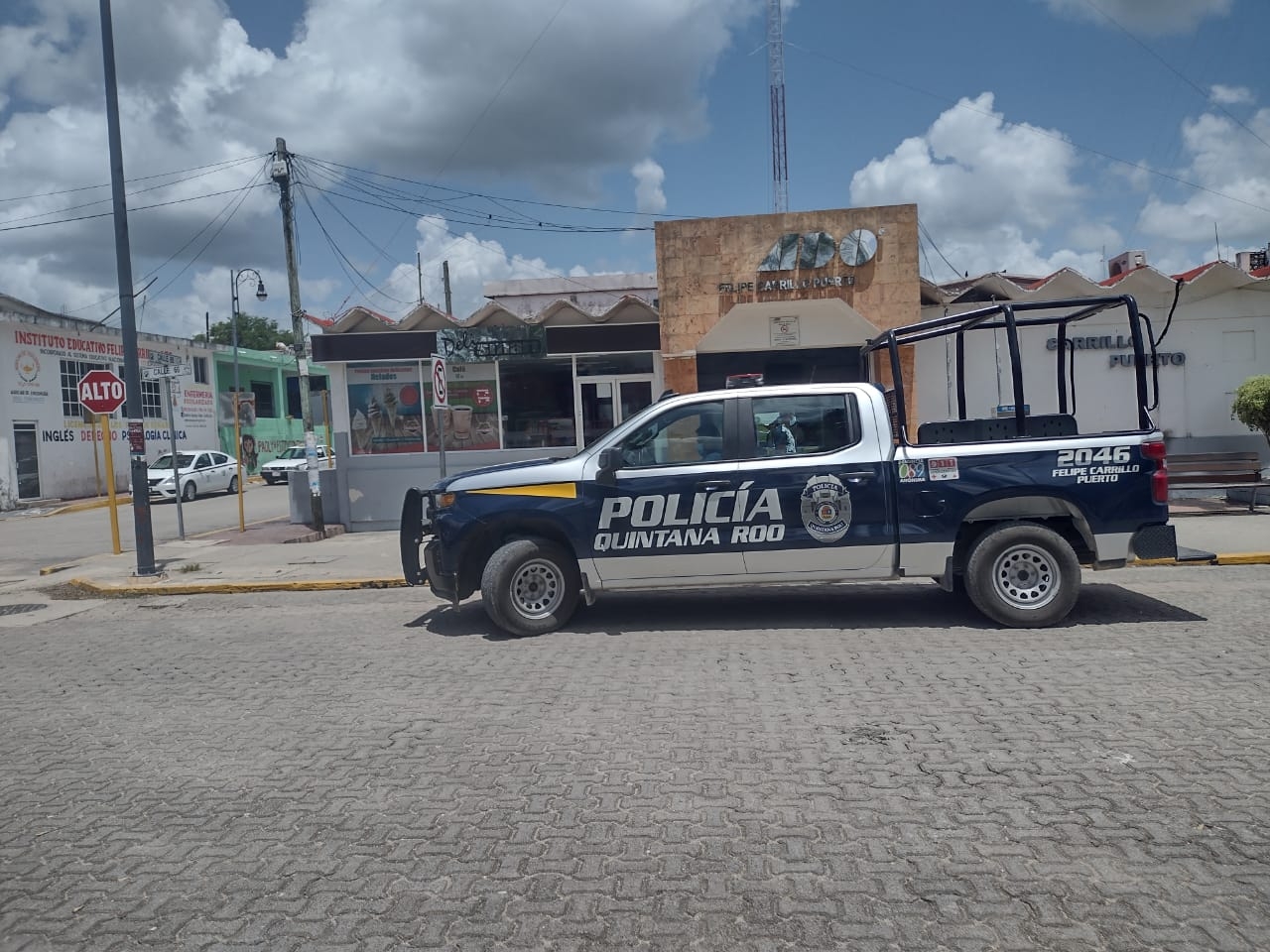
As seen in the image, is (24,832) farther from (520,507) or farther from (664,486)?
(664,486)

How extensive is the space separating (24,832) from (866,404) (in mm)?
6197

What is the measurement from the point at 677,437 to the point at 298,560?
7792 mm

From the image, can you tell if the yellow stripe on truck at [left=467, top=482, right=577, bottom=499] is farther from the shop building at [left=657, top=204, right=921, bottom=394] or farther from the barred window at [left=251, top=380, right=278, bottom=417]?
the barred window at [left=251, top=380, right=278, bottom=417]

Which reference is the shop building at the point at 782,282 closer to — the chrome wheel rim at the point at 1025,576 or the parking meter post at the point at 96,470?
the chrome wheel rim at the point at 1025,576

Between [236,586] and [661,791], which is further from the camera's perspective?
[236,586]

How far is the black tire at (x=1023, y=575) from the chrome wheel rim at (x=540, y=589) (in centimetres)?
333

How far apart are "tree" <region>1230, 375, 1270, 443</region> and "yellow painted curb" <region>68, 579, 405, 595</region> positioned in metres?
12.9

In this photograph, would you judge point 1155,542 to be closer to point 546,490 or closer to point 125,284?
point 546,490

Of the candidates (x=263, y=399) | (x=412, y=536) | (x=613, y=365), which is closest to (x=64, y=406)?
(x=263, y=399)

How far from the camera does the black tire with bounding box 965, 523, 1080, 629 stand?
755cm

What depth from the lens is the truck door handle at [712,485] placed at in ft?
25.4

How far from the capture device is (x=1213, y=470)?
1531 centimetres

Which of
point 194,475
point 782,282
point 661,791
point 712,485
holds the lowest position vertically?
point 661,791

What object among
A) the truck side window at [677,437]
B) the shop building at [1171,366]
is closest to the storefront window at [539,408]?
the shop building at [1171,366]
